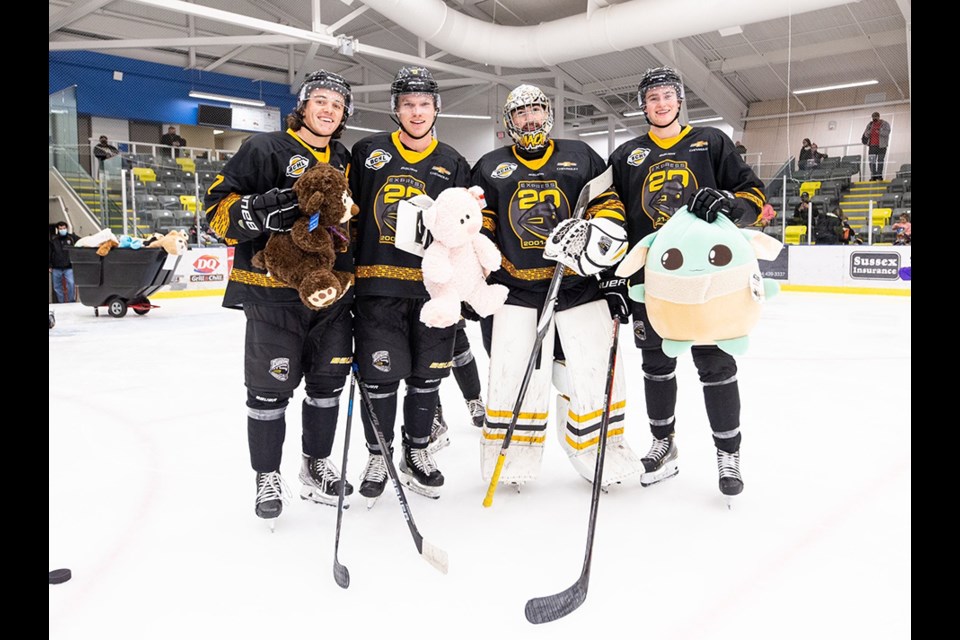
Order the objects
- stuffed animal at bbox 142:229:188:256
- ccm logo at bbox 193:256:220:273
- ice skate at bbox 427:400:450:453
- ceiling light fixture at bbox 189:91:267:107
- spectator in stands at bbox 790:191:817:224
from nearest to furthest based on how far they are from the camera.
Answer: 1. ice skate at bbox 427:400:450:453
2. stuffed animal at bbox 142:229:188:256
3. spectator in stands at bbox 790:191:817:224
4. ccm logo at bbox 193:256:220:273
5. ceiling light fixture at bbox 189:91:267:107

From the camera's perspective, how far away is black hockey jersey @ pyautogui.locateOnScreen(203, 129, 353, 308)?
5.89 feet

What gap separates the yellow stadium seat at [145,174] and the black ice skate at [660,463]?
921 centimetres

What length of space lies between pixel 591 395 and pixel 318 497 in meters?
0.85

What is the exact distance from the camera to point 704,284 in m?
1.77

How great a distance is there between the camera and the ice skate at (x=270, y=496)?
1831mm

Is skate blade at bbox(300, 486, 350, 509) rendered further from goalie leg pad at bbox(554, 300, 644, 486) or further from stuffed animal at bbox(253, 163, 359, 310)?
goalie leg pad at bbox(554, 300, 644, 486)

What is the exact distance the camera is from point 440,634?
132 cm

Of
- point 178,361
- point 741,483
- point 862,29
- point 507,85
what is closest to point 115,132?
point 507,85

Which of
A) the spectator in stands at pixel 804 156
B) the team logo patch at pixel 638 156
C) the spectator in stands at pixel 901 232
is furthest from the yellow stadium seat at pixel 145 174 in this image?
the spectator in stands at pixel 901 232

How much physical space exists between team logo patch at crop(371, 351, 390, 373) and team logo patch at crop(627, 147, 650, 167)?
0.95m

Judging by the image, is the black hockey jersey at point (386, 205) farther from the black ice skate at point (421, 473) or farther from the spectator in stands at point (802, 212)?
the spectator in stands at point (802, 212)

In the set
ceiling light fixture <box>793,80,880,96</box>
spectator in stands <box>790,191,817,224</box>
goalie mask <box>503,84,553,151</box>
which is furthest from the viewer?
ceiling light fixture <box>793,80,880,96</box>

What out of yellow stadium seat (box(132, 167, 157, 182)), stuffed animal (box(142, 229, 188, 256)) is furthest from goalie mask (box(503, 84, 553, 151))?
yellow stadium seat (box(132, 167, 157, 182))
